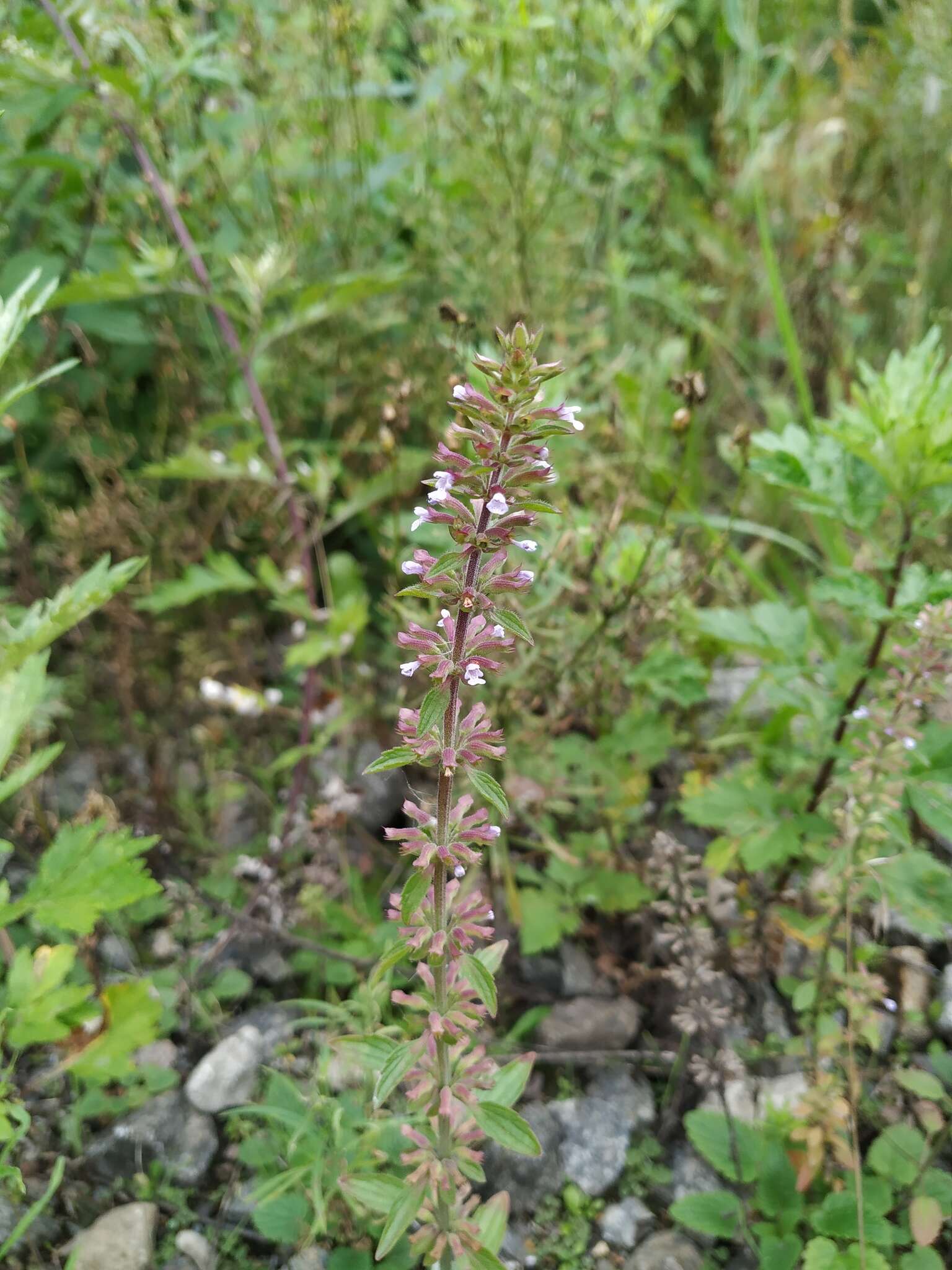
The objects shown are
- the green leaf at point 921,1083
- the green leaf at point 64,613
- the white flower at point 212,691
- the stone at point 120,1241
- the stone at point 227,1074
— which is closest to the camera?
the green leaf at point 64,613

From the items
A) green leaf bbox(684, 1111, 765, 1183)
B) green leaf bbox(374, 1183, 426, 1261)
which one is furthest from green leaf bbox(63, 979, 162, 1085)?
green leaf bbox(684, 1111, 765, 1183)

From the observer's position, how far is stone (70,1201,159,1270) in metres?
1.65

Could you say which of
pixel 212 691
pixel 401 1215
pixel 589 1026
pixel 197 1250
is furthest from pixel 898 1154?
pixel 212 691

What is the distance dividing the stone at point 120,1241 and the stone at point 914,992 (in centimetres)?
162

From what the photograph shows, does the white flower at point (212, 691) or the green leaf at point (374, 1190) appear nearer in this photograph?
the green leaf at point (374, 1190)

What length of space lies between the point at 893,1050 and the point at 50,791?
7.53 ft

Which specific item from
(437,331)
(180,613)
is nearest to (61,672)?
(180,613)

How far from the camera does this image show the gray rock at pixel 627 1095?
1966 mm

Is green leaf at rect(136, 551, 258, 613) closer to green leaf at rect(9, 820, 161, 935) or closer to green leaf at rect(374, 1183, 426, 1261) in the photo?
green leaf at rect(9, 820, 161, 935)

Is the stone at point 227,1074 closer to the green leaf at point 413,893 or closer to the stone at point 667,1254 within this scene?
the stone at point 667,1254

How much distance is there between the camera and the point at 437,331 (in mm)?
3037

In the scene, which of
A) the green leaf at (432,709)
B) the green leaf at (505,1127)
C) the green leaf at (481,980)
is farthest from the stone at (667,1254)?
the green leaf at (432,709)

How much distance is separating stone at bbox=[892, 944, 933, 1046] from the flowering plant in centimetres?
110

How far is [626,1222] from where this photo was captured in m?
1.80
